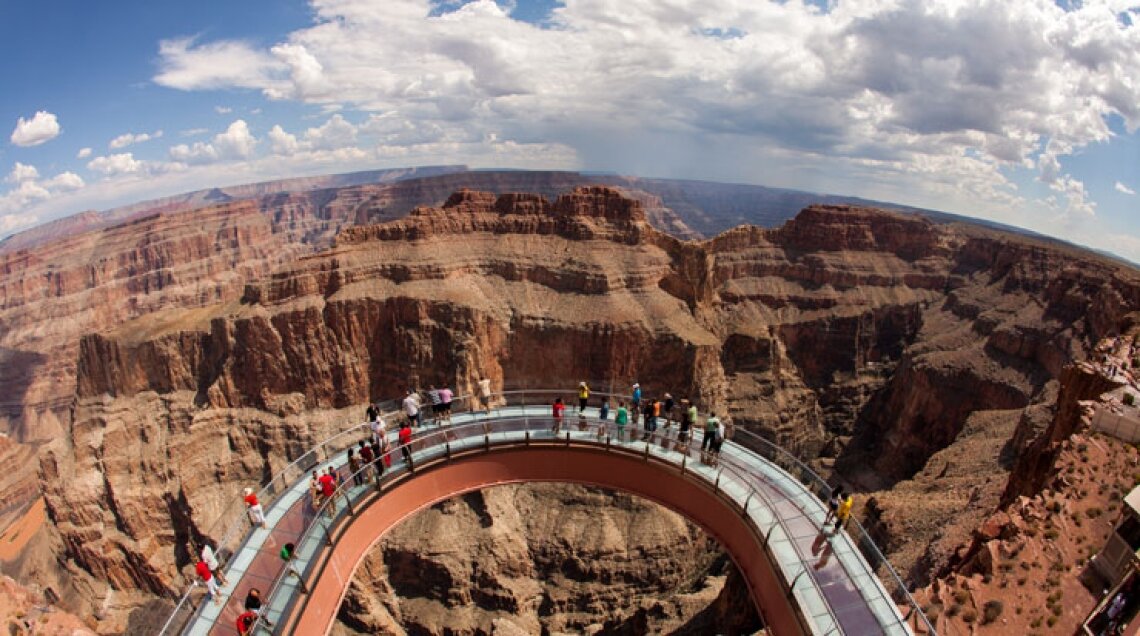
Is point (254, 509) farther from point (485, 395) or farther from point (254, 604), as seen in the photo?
point (485, 395)

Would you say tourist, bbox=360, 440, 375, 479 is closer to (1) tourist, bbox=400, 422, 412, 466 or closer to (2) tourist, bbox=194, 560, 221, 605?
(1) tourist, bbox=400, 422, 412, 466

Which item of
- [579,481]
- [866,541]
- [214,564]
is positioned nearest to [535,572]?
[579,481]

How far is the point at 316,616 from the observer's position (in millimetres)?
17188

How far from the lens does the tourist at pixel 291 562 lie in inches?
650

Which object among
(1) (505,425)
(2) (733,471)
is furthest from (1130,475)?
(1) (505,425)

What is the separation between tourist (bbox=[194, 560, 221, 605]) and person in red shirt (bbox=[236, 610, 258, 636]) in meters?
1.44

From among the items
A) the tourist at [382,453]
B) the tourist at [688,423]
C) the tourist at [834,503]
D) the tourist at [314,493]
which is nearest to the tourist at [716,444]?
the tourist at [688,423]

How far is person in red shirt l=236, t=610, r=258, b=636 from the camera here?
14.7m

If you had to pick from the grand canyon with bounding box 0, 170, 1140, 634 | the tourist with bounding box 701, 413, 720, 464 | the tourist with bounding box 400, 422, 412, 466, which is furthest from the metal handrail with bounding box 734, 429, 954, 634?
the tourist with bounding box 400, 422, 412, 466

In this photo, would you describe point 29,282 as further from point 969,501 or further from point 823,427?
point 969,501

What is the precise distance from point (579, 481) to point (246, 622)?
1373 cm

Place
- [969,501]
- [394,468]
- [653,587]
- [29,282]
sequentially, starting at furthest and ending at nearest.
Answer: [29,282]
[653,587]
[969,501]
[394,468]

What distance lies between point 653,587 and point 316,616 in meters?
32.6

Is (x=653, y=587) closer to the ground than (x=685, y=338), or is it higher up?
closer to the ground
